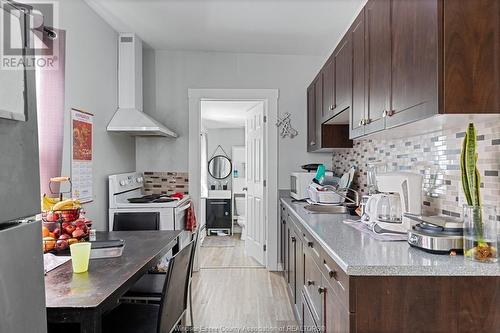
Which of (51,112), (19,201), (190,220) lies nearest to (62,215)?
(51,112)

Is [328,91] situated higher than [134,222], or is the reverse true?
[328,91]

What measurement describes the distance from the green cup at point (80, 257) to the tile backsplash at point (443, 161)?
171cm

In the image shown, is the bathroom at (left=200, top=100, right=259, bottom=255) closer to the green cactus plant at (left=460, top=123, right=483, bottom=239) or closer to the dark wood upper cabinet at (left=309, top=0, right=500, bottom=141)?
the dark wood upper cabinet at (left=309, top=0, right=500, bottom=141)

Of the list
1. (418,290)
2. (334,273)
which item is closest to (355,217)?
(334,273)

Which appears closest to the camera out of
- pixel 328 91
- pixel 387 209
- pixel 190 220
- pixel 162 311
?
pixel 162 311

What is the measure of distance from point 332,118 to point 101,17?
7.34ft

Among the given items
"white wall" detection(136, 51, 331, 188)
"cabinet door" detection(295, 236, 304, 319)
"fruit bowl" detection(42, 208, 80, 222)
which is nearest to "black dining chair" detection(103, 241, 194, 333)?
"fruit bowl" detection(42, 208, 80, 222)

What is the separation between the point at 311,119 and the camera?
Answer: 12.2ft

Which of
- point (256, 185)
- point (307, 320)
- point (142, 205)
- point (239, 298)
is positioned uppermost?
point (256, 185)

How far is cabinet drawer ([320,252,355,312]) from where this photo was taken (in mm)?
1265

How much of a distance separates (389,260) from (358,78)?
1.21 m

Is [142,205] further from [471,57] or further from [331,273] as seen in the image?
[471,57]

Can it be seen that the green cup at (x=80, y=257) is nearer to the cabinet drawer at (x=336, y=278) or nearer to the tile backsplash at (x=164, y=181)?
the cabinet drawer at (x=336, y=278)

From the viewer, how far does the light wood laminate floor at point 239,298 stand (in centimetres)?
271
